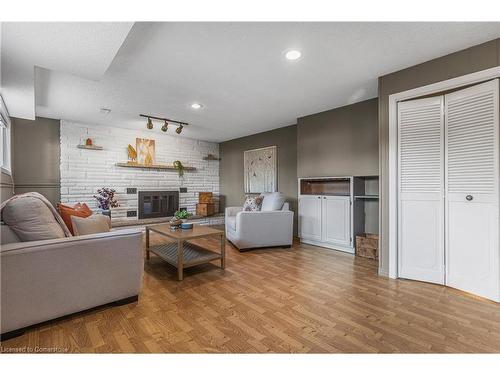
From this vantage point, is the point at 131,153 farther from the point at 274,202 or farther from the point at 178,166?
the point at 274,202

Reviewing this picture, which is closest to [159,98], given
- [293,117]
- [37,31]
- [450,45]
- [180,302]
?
[37,31]

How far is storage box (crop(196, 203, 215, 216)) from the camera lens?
19.3 feet

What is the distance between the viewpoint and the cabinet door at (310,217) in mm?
3914

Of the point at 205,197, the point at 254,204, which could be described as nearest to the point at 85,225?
the point at 254,204

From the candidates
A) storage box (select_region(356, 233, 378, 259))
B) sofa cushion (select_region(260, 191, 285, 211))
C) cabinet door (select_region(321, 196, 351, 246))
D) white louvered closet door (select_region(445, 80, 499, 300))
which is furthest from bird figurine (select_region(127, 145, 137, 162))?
white louvered closet door (select_region(445, 80, 499, 300))

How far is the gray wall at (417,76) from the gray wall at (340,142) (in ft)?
2.71

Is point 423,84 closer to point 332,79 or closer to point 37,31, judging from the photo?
point 332,79

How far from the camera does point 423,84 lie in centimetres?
235

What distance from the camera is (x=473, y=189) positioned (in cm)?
213

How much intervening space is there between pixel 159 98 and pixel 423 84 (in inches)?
122

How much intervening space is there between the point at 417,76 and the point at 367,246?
2.13 meters

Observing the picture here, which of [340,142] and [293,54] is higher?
[293,54]

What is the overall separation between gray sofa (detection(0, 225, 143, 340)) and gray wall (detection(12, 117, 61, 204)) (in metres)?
3.35

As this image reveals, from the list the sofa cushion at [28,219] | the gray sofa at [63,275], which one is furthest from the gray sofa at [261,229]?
the sofa cushion at [28,219]
